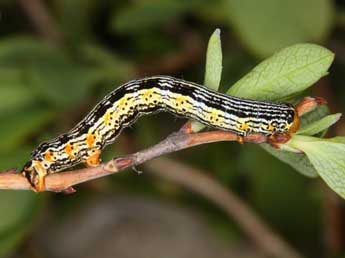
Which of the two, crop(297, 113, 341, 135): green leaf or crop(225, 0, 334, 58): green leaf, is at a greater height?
crop(297, 113, 341, 135): green leaf

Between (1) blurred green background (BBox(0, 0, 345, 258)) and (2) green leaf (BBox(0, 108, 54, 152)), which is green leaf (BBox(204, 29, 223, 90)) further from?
(2) green leaf (BBox(0, 108, 54, 152))

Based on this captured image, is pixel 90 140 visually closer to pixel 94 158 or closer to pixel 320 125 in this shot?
pixel 94 158

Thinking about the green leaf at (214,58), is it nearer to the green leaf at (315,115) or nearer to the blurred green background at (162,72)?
the green leaf at (315,115)

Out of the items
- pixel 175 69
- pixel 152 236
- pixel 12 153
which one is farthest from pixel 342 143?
pixel 152 236

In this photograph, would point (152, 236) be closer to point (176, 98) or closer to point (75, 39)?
point (75, 39)

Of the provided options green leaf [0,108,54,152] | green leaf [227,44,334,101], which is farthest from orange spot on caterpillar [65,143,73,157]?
green leaf [0,108,54,152]

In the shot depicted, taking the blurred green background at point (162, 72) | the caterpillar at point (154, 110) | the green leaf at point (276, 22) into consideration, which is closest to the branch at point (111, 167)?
the caterpillar at point (154, 110)

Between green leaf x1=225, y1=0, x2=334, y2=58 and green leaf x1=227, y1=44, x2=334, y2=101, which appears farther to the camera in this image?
green leaf x1=225, y1=0, x2=334, y2=58
